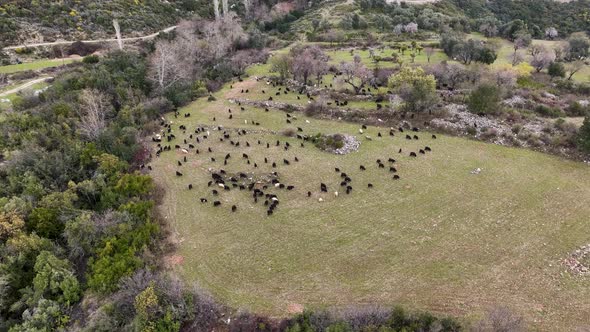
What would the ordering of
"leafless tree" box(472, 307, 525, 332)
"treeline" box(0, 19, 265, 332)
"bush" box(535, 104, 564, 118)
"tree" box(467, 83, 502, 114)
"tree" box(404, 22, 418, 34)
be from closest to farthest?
"leafless tree" box(472, 307, 525, 332), "treeline" box(0, 19, 265, 332), "tree" box(467, 83, 502, 114), "bush" box(535, 104, 564, 118), "tree" box(404, 22, 418, 34)

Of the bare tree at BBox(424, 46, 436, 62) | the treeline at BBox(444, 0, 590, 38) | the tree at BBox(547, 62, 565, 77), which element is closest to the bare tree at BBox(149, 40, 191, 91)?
the bare tree at BBox(424, 46, 436, 62)

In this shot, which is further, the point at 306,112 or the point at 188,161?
the point at 306,112

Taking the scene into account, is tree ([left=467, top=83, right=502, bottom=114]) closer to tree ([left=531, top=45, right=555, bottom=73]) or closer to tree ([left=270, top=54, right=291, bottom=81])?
tree ([left=531, top=45, right=555, bottom=73])

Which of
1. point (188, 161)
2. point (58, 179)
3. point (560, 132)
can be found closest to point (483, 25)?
point (560, 132)

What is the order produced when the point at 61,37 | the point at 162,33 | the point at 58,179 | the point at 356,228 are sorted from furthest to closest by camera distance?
the point at 162,33 → the point at 61,37 → the point at 58,179 → the point at 356,228

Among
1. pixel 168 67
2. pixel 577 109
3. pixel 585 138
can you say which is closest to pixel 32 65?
pixel 168 67

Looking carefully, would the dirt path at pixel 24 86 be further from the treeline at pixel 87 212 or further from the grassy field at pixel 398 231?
the grassy field at pixel 398 231

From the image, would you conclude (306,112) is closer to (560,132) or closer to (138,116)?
(138,116)
